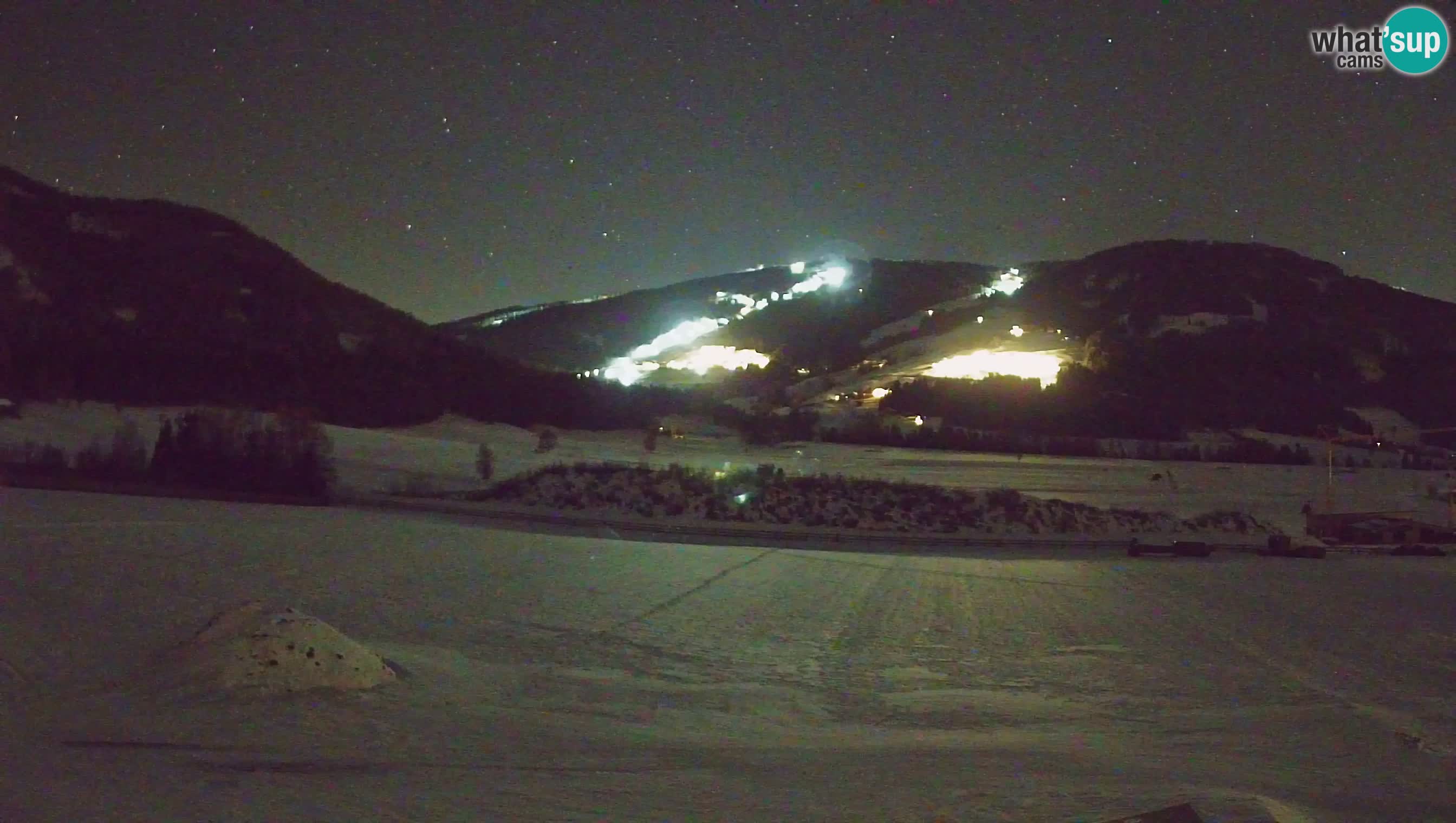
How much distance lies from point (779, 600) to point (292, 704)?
268 inches

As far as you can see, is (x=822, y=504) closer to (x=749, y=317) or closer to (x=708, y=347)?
(x=708, y=347)

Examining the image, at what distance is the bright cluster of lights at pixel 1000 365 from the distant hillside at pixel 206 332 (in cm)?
3061

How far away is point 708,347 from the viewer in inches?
4515

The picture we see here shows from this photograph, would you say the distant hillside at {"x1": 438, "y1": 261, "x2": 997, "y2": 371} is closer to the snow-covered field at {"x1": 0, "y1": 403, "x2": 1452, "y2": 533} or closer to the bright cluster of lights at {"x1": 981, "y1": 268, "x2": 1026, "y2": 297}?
the bright cluster of lights at {"x1": 981, "y1": 268, "x2": 1026, "y2": 297}

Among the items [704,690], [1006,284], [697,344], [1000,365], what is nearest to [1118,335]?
[1000,365]

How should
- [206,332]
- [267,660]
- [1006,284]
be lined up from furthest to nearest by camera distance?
[1006,284] → [206,332] → [267,660]

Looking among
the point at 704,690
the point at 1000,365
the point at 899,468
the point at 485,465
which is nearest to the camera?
the point at 704,690

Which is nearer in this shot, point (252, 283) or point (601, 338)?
point (252, 283)

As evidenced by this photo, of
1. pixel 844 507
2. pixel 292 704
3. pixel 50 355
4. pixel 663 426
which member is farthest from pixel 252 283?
pixel 292 704

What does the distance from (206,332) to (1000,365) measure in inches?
2097

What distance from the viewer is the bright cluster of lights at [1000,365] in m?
72.9

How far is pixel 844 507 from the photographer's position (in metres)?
22.7

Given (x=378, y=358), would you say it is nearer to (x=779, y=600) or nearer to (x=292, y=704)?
(x=779, y=600)

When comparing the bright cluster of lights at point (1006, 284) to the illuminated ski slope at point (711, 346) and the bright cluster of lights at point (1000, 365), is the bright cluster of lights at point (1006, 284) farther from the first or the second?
the bright cluster of lights at point (1000, 365)
